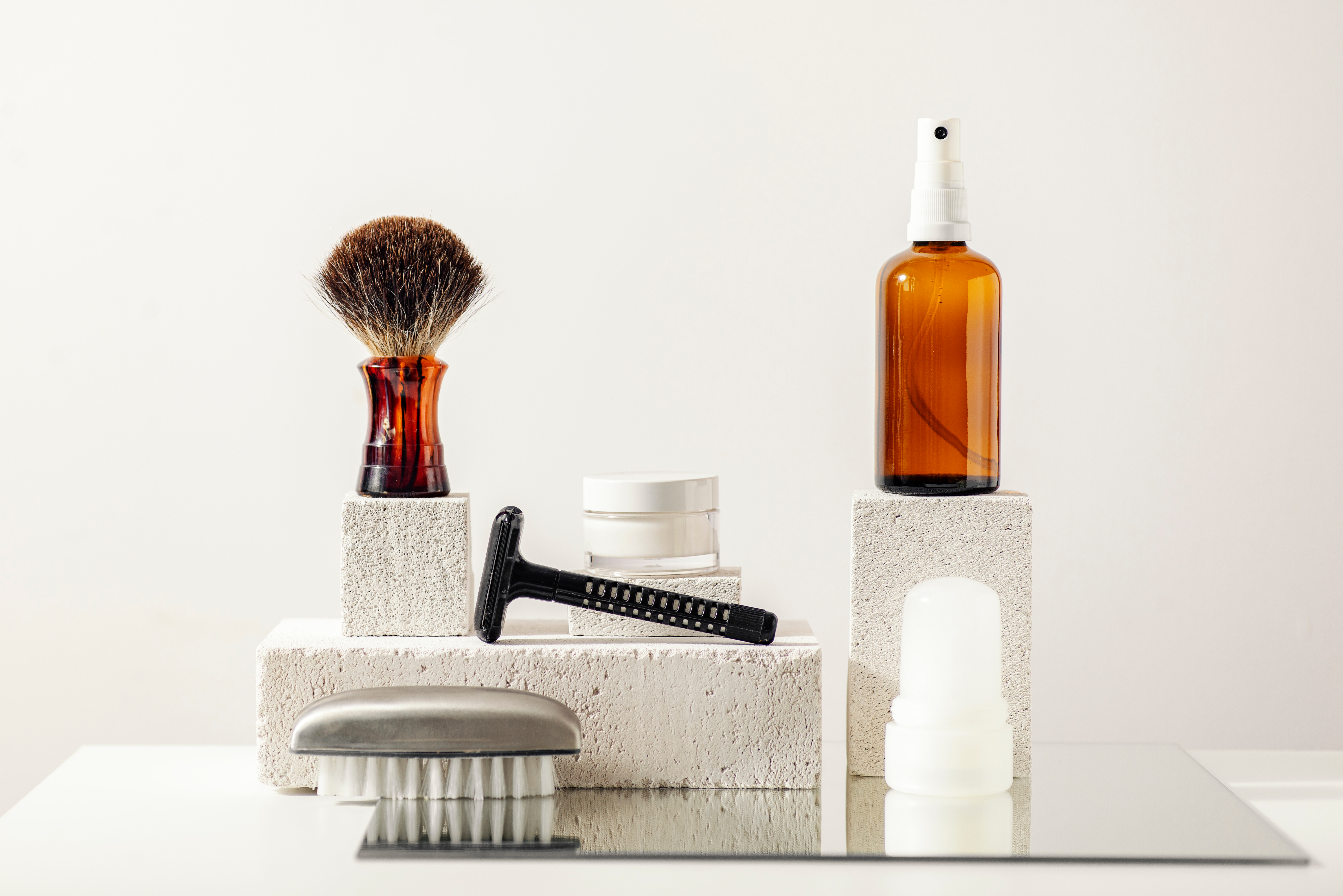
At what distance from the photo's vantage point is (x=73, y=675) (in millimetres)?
1035

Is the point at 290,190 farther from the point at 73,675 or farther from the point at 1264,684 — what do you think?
the point at 1264,684

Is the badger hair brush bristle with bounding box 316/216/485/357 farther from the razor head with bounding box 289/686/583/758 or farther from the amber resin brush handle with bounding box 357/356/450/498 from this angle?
the razor head with bounding box 289/686/583/758

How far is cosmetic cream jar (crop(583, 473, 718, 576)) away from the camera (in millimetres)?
738

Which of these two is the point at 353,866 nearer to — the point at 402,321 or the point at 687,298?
the point at 402,321

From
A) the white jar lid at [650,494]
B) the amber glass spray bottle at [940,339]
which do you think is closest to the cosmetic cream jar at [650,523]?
the white jar lid at [650,494]

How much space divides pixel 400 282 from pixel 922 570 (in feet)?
1.12

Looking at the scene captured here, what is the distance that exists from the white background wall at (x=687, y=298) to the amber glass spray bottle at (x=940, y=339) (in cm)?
26

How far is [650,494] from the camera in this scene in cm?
74

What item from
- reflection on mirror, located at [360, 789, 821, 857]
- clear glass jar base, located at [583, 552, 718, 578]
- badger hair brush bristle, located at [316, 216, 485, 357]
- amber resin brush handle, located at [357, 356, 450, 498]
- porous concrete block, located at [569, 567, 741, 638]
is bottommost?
reflection on mirror, located at [360, 789, 821, 857]

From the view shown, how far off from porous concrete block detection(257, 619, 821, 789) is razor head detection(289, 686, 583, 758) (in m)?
0.06

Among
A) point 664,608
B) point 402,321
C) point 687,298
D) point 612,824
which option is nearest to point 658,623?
point 664,608

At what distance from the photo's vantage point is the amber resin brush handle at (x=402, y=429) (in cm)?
75

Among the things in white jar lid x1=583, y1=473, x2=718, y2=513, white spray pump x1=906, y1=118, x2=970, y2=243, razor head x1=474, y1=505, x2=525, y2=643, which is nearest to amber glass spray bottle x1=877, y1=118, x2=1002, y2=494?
white spray pump x1=906, y1=118, x2=970, y2=243

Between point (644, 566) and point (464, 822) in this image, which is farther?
point (644, 566)
